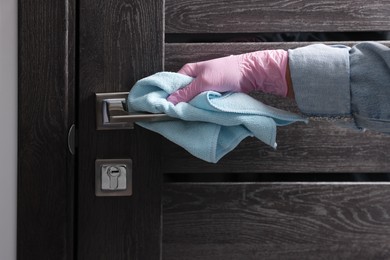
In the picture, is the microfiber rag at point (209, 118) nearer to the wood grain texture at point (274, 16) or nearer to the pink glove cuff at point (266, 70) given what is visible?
the pink glove cuff at point (266, 70)

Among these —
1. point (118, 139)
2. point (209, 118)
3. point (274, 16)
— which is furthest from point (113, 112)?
point (274, 16)

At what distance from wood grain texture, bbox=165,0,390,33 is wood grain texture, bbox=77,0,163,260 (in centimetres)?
7

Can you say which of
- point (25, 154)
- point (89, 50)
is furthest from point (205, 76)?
point (25, 154)

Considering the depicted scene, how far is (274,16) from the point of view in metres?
0.96

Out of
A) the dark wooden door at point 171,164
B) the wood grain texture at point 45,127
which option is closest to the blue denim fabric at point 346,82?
the dark wooden door at point 171,164

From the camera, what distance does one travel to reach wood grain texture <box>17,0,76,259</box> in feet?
3.00

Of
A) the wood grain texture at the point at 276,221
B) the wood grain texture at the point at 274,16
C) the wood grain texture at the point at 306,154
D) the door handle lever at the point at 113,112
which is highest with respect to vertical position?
the wood grain texture at the point at 274,16

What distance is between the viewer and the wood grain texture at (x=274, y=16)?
96 centimetres

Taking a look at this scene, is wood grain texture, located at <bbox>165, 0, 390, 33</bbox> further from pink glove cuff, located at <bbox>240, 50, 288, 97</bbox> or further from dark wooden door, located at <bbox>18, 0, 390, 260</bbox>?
pink glove cuff, located at <bbox>240, 50, 288, 97</bbox>

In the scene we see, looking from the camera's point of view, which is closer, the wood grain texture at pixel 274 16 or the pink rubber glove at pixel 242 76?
the pink rubber glove at pixel 242 76

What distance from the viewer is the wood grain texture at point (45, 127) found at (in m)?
0.91

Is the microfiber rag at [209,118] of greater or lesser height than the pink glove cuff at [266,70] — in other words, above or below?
below

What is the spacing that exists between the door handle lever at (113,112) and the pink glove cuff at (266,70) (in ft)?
0.62
